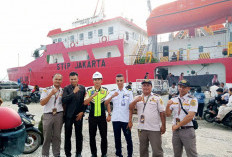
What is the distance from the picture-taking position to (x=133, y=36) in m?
14.5

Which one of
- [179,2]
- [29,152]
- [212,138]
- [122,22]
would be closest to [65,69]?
[122,22]

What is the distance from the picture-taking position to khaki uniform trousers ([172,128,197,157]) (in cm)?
220

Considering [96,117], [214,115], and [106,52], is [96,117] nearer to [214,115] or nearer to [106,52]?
[214,115]

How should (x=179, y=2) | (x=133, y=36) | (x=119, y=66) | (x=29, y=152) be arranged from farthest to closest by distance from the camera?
1. (x=133, y=36)
2. (x=119, y=66)
3. (x=179, y=2)
4. (x=29, y=152)

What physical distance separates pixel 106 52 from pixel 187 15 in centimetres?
636

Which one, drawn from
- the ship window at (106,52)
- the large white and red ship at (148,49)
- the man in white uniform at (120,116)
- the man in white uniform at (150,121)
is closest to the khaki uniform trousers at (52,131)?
the man in white uniform at (120,116)

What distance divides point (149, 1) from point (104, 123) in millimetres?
12555

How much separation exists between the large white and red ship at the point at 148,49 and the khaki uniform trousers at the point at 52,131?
8.27 meters

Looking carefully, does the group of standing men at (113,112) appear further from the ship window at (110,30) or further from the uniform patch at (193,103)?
the ship window at (110,30)

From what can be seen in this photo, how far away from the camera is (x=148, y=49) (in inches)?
477

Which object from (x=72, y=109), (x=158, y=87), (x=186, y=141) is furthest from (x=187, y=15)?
(x=72, y=109)

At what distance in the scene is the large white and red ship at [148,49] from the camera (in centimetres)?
966

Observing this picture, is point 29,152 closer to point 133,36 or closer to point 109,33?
point 109,33

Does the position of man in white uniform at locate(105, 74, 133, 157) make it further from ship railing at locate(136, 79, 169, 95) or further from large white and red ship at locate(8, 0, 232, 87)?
large white and red ship at locate(8, 0, 232, 87)
